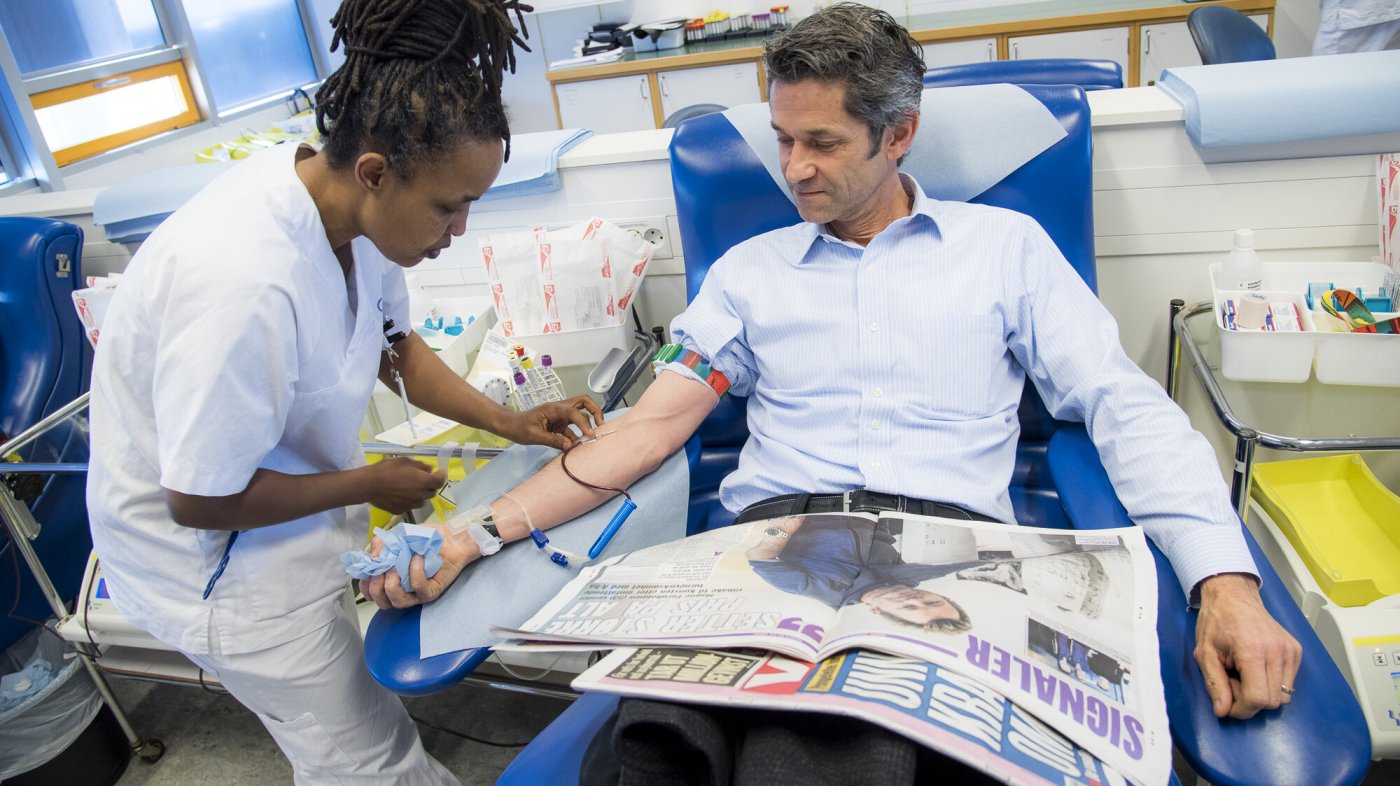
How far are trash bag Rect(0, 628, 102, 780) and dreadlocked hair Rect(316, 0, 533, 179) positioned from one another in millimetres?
1398

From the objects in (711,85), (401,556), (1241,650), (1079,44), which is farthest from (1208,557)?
(711,85)

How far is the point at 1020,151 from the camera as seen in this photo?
152 cm

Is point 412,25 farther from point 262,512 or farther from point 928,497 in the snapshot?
point 928,497

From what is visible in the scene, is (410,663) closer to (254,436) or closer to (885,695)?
(254,436)

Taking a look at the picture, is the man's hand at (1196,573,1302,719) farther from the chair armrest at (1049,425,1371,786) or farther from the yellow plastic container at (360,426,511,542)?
the yellow plastic container at (360,426,511,542)

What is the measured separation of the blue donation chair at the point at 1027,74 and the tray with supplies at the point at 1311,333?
2.15 feet

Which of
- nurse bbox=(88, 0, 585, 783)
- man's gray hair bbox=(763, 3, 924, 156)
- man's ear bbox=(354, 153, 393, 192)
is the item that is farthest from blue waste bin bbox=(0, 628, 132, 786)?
man's gray hair bbox=(763, 3, 924, 156)

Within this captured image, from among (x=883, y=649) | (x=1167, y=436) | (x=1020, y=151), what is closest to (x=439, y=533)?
(x=883, y=649)

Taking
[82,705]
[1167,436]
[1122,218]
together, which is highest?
[1122,218]

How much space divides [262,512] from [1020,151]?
49.8 inches

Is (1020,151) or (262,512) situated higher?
(1020,151)

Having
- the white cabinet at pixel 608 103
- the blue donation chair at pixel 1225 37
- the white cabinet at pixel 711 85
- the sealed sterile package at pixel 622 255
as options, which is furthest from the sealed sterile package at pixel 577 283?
the white cabinet at pixel 608 103

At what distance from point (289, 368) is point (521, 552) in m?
0.39

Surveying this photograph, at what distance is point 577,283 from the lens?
178 centimetres
